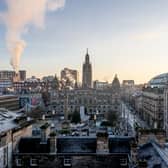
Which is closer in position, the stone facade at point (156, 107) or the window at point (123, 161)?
the window at point (123, 161)

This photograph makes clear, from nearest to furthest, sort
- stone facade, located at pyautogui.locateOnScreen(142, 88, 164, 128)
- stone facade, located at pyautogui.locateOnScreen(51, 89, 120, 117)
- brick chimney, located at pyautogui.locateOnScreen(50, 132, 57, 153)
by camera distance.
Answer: brick chimney, located at pyautogui.locateOnScreen(50, 132, 57, 153)
stone facade, located at pyautogui.locateOnScreen(142, 88, 164, 128)
stone facade, located at pyautogui.locateOnScreen(51, 89, 120, 117)

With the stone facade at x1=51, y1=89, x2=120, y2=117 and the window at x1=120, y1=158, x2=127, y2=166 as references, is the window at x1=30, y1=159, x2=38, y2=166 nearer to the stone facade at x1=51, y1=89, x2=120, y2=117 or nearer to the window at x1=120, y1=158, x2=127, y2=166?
the window at x1=120, y1=158, x2=127, y2=166

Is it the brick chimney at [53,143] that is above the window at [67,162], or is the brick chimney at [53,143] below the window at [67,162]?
above

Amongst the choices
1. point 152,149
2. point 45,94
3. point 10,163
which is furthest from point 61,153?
point 45,94

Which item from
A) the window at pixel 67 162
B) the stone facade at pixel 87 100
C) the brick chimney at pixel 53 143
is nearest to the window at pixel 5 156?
the brick chimney at pixel 53 143

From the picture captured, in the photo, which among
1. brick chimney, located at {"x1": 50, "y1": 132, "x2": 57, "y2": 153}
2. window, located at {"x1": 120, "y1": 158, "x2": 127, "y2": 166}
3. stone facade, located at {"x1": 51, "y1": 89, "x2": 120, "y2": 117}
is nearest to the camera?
window, located at {"x1": 120, "y1": 158, "x2": 127, "y2": 166}

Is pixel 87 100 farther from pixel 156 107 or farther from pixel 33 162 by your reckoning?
pixel 33 162

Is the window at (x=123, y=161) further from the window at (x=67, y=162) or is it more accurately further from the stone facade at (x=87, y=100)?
the stone facade at (x=87, y=100)

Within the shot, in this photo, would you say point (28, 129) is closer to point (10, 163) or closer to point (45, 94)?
point (10, 163)

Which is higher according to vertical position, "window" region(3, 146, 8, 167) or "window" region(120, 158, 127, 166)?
"window" region(3, 146, 8, 167)

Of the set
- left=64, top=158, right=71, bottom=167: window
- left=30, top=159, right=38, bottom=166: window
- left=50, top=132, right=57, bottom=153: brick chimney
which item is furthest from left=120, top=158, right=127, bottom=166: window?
A: left=30, top=159, right=38, bottom=166: window

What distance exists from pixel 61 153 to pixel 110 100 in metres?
148

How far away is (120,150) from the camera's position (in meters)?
31.3

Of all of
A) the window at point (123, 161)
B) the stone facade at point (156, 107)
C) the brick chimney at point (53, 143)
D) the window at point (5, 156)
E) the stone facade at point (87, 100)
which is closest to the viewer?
the window at point (5, 156)
